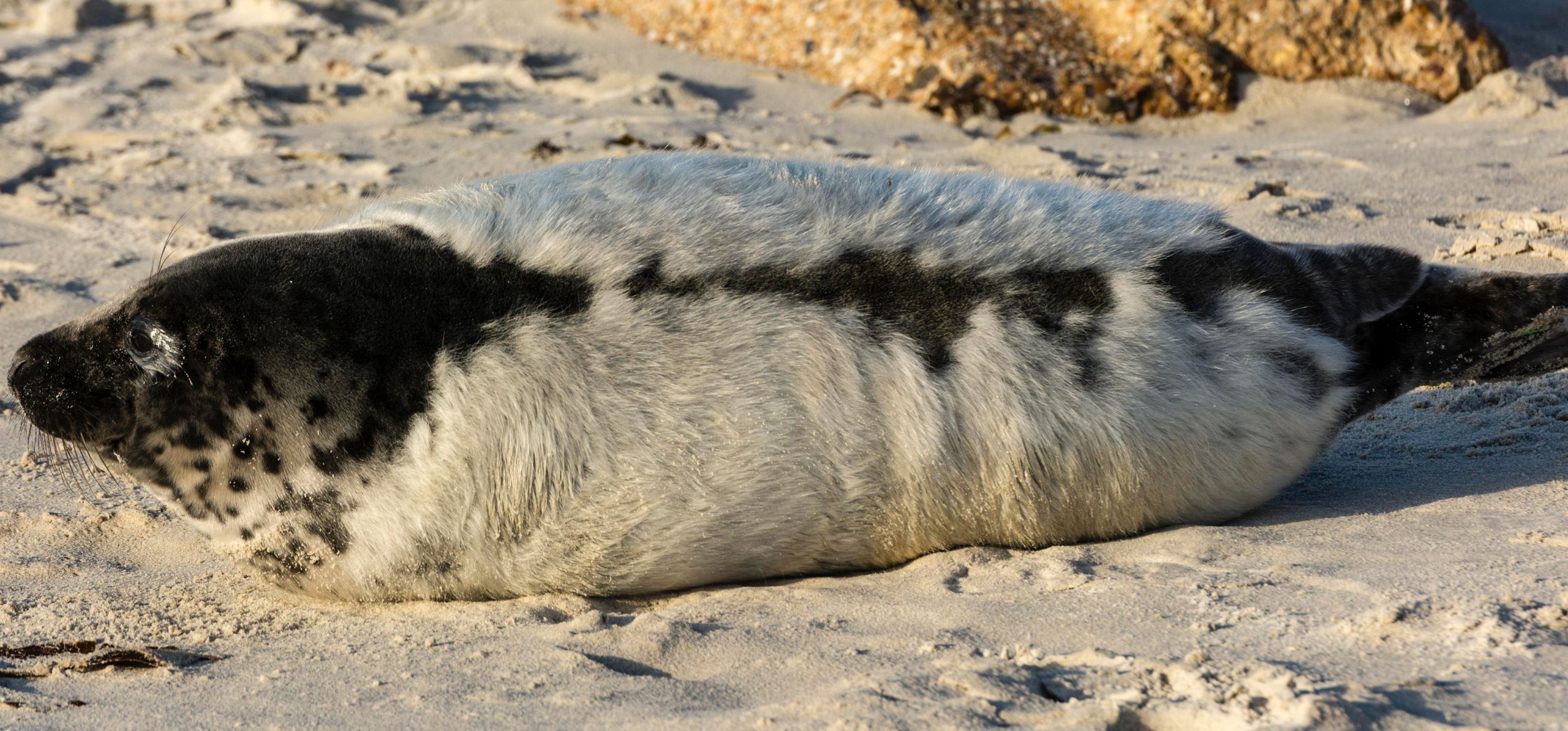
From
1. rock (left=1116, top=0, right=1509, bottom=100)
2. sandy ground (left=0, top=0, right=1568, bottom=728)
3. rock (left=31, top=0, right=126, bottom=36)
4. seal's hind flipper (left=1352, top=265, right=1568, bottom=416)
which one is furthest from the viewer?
rock (left=31, top=0, right=126, bottom=36)

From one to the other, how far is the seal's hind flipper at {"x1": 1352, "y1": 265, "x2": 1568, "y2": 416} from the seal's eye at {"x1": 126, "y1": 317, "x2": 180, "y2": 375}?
2590 millimetres

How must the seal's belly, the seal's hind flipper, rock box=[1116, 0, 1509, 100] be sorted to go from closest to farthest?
the seal's belly, the seal's hind flipper, rock box=[1116, 0, 1509, 100]

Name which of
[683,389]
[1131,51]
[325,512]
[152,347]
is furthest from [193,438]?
[1131,51]

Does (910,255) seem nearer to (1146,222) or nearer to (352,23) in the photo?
(1146,222)

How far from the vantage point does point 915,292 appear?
2863 mm

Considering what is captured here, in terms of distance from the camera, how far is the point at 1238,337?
292cm

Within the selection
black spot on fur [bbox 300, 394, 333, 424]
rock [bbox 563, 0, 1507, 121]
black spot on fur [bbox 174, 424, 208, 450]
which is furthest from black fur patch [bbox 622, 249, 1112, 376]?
rock [bbox 563, 0, 1507, 121]

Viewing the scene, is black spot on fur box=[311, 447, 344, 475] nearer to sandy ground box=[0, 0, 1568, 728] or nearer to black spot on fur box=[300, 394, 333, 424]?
black spot on fur box=[300, 394, 333, 424]

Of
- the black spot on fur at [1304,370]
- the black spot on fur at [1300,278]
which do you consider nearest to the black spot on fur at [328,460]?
the black spot on fur at [1300,278]

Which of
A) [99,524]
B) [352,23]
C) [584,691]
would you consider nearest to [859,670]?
[584,691]

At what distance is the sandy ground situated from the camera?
219cm

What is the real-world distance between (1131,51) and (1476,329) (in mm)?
4496

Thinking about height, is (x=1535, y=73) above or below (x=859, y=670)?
above

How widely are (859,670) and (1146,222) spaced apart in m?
1.27
